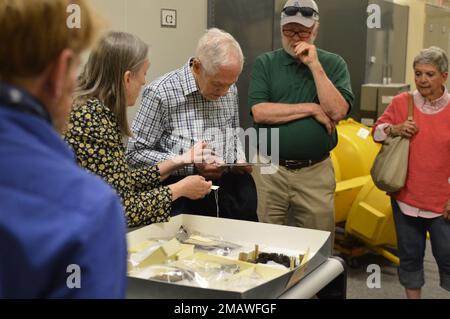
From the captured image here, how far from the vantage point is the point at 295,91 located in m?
2.26

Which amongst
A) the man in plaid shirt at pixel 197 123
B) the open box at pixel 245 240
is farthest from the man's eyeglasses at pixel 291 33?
the open box at pixel 245 240

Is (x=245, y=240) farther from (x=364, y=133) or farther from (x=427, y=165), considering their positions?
(x=364, y=133)

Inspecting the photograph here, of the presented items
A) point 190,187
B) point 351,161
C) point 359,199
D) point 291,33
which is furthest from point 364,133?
point 190,187

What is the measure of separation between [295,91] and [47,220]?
180 cm

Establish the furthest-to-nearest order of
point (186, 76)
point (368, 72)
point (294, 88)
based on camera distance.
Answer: point (368, 72) < point (294, 88) < point (186, 76)

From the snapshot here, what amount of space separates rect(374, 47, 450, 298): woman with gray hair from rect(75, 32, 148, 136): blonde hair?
142 centimetres

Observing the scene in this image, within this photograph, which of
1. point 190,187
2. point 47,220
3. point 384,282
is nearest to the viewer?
point 47,220

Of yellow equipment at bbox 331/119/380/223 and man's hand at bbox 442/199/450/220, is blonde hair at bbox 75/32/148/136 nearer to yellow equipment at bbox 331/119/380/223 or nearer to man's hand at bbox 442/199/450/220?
man's hand at bbox 442/199/450/220

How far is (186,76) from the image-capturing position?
1913mm

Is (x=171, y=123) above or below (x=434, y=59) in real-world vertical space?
below

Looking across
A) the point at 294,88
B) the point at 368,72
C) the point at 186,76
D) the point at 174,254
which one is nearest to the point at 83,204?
the point at 174,254

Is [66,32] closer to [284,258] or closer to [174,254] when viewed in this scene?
[174,254]

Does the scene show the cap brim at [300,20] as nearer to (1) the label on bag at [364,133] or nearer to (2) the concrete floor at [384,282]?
(1) the label on bag at [364,133]

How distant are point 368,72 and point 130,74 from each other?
2951 millimetres
